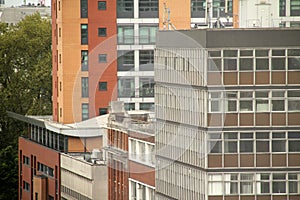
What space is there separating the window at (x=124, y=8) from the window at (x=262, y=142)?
127 feet

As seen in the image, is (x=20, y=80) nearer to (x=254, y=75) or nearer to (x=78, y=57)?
(x=78, y=57)

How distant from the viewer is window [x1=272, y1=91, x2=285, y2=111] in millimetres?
46250

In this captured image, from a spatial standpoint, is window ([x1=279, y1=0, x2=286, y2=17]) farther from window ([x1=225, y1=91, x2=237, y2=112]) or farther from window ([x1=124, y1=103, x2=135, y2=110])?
window ([x1=124, y1=103, x2=135, y2=110])

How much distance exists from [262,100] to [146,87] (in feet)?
127

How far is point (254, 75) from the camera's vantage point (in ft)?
152

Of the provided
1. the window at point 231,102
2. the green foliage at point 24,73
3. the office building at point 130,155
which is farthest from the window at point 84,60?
the window at point 231,102

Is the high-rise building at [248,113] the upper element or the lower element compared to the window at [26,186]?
upper

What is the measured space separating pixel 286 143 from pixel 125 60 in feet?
129

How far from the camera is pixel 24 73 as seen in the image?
115 m

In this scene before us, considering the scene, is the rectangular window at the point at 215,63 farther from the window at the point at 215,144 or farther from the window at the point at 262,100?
the window at the point at 215,144

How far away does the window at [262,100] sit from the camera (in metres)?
46.4

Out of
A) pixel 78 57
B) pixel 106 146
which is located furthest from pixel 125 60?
pixel 106 146

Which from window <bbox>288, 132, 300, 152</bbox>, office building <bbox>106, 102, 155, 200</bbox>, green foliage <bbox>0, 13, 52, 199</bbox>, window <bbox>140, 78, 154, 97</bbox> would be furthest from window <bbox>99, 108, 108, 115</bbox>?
window <bbox>288, 132, 300, 152</bbox>

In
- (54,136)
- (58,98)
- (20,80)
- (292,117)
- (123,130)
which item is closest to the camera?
(292,117)
